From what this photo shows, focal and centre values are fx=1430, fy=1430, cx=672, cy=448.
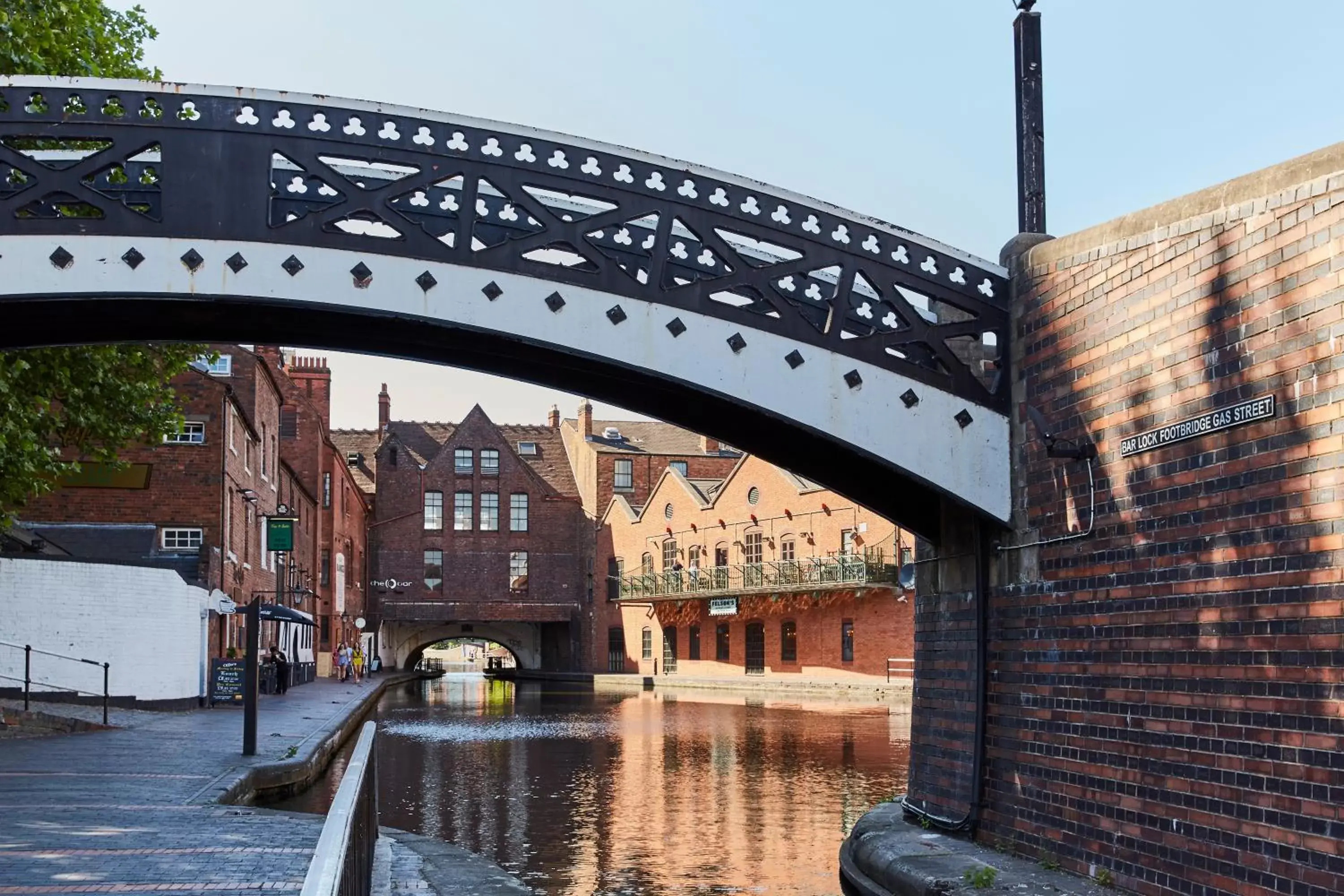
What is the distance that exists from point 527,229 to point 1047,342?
10.7 ft

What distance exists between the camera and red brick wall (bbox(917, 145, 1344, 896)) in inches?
250

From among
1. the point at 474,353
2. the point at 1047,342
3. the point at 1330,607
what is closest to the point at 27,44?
the point at 474,353

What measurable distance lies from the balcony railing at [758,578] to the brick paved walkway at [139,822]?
2573 cm

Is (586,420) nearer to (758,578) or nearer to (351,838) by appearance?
(758,578)

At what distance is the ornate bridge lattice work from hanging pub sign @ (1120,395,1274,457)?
1.39 metres

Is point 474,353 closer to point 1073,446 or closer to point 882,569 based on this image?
point 1073,446

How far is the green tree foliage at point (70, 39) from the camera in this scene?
1487cm

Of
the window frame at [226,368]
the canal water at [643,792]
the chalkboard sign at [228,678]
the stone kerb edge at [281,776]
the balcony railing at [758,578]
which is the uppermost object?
the window frame at [226,368]

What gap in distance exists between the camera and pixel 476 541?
65000mm

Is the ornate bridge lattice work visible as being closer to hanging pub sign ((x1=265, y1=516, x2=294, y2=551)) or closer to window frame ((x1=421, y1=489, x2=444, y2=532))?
hanging pub sign ((x1=265, y1=516, x2=294, y2=551))

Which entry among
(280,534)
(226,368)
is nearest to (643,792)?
(280,534)

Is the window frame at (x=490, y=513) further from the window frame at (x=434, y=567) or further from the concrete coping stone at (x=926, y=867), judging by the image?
the concrete coping stone at (x=926, y=867)

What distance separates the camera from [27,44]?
15.4m

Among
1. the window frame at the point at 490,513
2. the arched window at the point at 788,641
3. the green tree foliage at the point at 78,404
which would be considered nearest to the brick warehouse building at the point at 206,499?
the green tree foliage at the point at 78,404
